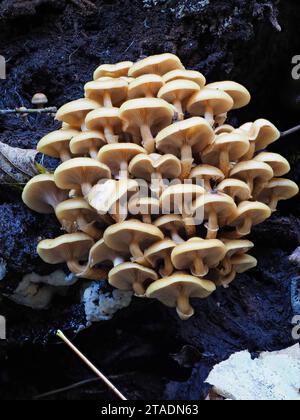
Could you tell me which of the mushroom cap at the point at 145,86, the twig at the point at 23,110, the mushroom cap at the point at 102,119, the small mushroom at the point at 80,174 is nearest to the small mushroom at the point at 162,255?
the small mushroom at the point at 80,174

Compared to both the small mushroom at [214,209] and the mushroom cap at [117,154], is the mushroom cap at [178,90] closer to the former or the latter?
the mushroom cap at [117,154]

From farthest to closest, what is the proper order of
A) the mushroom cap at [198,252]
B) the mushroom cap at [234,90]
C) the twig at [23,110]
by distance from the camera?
the twig at [23,110], the mushroom cap at [234,90], the mushroom cap at [198,252]

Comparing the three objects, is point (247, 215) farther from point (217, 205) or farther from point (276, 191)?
point (276, 191)

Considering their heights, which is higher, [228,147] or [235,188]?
[228,147]

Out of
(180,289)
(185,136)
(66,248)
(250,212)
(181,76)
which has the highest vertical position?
(181,76)

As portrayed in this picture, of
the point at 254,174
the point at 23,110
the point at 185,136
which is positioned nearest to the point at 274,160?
the point at 254,174

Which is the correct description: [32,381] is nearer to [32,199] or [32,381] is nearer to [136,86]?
[32,199]

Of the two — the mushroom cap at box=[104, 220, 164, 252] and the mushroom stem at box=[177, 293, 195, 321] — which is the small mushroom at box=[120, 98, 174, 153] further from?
the mushroom stem at box=[177, 293, 195, 321]
